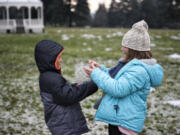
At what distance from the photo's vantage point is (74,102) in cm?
230

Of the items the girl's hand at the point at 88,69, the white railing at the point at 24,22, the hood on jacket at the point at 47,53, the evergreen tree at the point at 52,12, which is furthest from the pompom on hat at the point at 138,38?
the evergreen tree at the point at 52,12

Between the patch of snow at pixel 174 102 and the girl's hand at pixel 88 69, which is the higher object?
the girl's hand at pixel 88 69

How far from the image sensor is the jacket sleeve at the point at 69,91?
2215 millimetres

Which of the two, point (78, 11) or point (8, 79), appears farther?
point (78, 11)

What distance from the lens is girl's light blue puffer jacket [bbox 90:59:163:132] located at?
7.07ft

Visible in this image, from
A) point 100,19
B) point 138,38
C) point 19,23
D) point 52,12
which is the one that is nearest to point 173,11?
point 52,12

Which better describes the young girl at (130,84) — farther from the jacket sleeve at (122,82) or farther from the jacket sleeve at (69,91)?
the jacket sleeve at (69,91)

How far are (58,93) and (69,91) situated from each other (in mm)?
108

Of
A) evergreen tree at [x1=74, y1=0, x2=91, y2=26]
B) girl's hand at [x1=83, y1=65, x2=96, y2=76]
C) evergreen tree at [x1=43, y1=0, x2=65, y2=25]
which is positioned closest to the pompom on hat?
girl's hand at [x1=83, y1=65, x2=96, y2=76]

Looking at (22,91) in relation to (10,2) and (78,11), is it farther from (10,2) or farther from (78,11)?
(78,11)

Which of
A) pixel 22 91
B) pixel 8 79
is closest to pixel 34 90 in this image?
pixel 22 91

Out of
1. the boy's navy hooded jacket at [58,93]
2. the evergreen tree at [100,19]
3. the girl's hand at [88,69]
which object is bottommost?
the evergreen tree at [100,19]

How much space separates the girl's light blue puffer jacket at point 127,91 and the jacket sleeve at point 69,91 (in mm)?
167

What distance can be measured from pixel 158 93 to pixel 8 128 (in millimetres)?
4793
